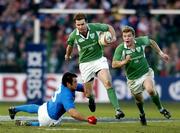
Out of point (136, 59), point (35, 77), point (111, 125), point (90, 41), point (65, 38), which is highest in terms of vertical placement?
point (65, 38)

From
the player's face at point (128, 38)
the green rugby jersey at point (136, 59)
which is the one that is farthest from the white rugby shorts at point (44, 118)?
the player's face at point (128, 38)

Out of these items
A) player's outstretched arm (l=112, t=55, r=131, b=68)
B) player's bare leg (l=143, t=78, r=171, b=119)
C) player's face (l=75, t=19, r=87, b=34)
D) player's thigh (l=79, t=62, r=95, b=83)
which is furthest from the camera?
player's thigh (l=79, t=62, r=95, b=83)

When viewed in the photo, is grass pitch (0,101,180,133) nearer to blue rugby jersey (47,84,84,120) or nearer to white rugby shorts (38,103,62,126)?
white rugby shorts (38,103,62,126)

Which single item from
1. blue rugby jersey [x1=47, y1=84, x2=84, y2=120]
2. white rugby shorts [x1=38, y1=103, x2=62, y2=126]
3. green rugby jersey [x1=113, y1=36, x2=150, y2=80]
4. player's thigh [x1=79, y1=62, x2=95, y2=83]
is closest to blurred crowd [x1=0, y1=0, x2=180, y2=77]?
player's thigh [x1=79, y1=62, x2=95, y2=83]

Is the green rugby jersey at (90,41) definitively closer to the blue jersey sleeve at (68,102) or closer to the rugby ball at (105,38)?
the rugby ball at (105,38)

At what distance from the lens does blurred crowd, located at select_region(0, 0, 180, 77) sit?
28.2 m

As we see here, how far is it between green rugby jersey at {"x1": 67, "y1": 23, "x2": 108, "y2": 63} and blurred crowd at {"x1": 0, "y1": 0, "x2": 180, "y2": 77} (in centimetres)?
871

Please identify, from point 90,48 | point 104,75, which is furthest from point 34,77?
point 104,75

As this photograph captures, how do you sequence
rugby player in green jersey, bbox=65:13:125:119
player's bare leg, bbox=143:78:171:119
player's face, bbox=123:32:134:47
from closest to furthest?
player's face, bbox=123:32:134:47
player's bare leg, bbox=143:78:171:119
rugby player in green jersey, bbox=65:13:125:119

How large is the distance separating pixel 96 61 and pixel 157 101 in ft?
6.29

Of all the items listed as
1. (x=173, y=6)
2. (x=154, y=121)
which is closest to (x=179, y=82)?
(x=173, y=6)

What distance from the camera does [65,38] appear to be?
1139 inches

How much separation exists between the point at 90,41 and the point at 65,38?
1045cm

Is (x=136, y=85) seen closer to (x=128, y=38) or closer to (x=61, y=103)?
(x=128, y=38)
